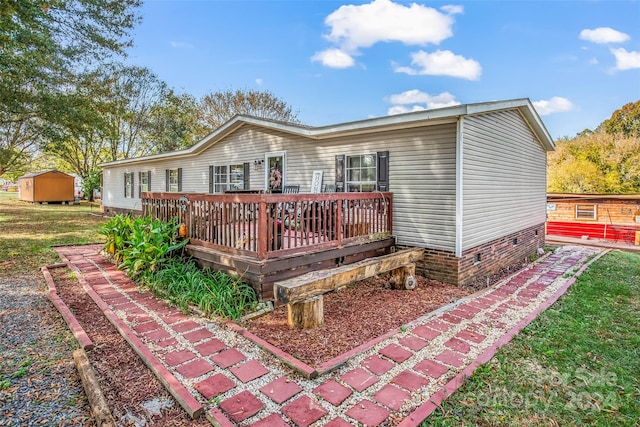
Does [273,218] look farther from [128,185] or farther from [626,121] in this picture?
[626,121]

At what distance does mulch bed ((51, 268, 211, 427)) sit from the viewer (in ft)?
8.03

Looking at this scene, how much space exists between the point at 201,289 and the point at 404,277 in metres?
3.30

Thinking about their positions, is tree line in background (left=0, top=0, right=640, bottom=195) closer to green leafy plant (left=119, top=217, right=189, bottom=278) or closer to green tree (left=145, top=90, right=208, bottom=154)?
green tree (left=145, top=90, right=208, bottom=154)

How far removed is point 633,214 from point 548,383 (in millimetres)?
17345

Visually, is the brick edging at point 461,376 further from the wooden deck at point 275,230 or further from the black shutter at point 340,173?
the black shutter at point 340,173

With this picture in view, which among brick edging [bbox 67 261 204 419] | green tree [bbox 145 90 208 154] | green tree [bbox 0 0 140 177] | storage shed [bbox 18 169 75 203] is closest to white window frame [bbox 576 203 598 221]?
brick edging [bbox 67 261 204 419]

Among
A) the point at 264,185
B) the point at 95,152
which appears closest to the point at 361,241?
the point at 264,185

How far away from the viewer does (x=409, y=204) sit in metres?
6.68

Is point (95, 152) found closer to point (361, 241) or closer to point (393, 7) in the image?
point (393, 7)

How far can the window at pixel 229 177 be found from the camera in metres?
10.6

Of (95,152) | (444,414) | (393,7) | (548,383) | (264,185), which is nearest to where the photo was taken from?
(444,414)

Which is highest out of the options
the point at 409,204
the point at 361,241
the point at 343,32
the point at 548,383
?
the point at 343,32

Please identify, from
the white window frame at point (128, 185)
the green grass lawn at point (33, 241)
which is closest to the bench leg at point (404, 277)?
the green grass lawn at point (33, 241)

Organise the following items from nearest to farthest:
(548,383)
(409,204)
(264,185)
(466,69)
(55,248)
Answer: (548,383), (409,204), (55,248), (264,185), (466,69)
